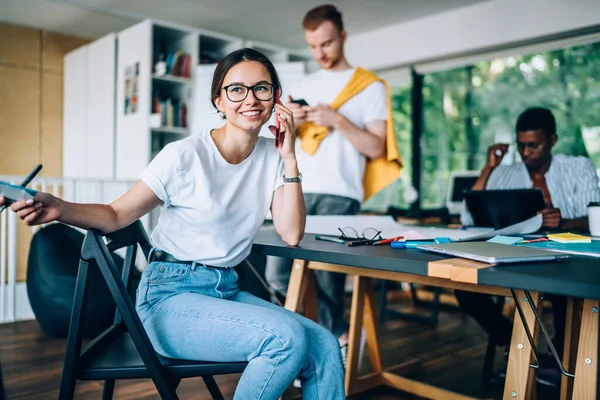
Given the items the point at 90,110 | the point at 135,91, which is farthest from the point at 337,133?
the point at 90,110

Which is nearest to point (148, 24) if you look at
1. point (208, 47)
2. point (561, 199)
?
point (208, 47)

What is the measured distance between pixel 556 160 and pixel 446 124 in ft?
9.61

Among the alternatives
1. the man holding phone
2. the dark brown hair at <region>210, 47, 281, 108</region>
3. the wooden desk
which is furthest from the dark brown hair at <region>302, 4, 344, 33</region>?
the wooden desk

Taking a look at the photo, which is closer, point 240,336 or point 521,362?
point 240,336

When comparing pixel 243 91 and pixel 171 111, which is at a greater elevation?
pixel 171 111

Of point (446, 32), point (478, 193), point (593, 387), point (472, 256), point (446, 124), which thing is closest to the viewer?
point (472, 256)

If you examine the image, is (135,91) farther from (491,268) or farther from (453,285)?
(491,268)

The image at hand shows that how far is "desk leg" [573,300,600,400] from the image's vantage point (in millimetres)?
1217

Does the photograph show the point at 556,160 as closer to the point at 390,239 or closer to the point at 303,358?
the point at 390,239

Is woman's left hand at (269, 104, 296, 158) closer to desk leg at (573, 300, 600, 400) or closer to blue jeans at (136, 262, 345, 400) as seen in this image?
blue jeans at (136, 262, 345, 400)

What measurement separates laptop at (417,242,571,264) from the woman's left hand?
0.45 meters

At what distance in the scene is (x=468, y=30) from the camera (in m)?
4.85

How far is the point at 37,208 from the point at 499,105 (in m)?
4.92

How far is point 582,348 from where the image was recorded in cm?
125
